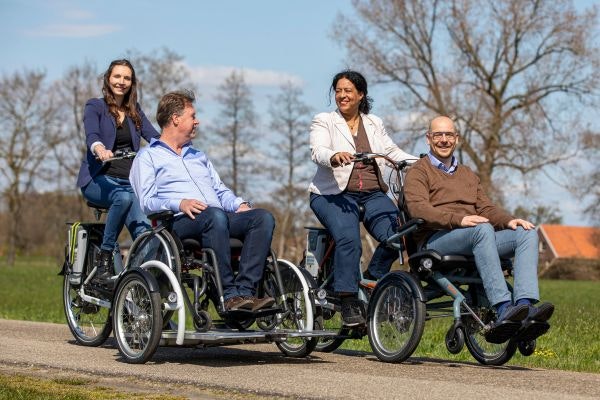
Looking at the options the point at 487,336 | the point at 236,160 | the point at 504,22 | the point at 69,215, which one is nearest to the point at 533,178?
the point at 504,22

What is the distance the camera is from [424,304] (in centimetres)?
744

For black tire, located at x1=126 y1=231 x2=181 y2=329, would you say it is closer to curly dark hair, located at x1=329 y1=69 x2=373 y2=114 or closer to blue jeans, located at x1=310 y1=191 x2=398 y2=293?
blue jeans, located at x1=310 y1=191 x2=398 y2=293

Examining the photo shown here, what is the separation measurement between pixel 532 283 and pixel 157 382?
240 cm

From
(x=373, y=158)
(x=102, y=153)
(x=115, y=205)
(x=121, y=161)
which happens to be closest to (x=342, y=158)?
(x=373, y=158)

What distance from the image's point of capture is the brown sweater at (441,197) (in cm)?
774

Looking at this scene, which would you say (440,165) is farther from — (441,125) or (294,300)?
(294,300)

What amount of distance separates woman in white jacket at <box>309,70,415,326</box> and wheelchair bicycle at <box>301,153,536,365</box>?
215mm

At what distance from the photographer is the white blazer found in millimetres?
8336

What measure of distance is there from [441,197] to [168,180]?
1.86m

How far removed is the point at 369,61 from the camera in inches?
1939

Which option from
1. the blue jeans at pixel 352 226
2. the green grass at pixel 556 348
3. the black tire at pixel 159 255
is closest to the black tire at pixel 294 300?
the blue jeans at pixel 352 226

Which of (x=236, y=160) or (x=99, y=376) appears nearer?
(x=99, y=376)

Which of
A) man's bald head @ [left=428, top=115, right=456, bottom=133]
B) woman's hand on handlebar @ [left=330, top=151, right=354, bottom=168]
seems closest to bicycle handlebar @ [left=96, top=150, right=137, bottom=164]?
woman's hand on handlebar @ [left=330, top=151, right=354, bottom=168]

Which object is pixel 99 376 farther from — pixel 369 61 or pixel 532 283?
pixel 369 61
